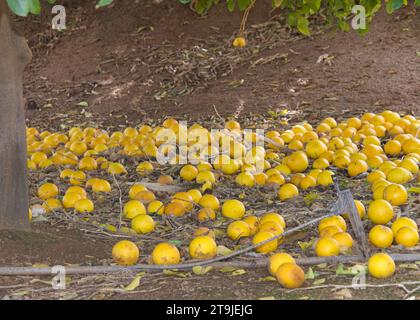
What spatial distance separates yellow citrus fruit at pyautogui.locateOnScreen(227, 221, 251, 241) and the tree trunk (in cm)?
126

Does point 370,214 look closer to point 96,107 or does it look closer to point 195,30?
point 96,107

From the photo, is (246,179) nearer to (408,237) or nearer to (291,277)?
(408,237)

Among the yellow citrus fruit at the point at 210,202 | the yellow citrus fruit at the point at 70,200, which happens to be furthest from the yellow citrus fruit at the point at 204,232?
the yellow citrus fruit at the point at 70,200

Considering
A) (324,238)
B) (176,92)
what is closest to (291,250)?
(324,238)

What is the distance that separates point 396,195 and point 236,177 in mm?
1477

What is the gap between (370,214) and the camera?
403 centimetres

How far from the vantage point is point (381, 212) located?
398 centimetres

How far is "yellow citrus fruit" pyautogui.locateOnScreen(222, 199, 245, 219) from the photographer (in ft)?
14.4

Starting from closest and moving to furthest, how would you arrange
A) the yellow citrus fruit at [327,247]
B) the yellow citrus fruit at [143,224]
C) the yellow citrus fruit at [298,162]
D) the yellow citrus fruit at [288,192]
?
the yellow citrus fruit at [327,247] → the yellow citrus fruit at [143,224] → the yellow citrus fruit at [288,192] → the yellow citrus fruit at [298,162]

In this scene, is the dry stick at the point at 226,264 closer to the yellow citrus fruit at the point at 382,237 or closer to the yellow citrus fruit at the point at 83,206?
the yellow citrus fruit at the point at 382,237

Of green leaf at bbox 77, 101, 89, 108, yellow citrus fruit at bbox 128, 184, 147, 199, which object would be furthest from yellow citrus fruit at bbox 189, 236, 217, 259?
green leaf at bbox 77, 101, 89, 108

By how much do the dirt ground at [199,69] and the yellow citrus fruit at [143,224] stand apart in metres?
0.21

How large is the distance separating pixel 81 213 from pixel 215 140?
76.7 inches

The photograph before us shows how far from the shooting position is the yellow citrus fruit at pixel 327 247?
352 centimetres
